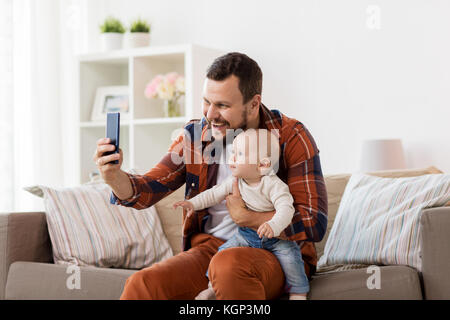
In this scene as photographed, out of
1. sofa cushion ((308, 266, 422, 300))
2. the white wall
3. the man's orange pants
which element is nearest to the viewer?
the man's orange pants

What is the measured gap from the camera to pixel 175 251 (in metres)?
2.40

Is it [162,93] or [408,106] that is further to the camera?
[162,93]

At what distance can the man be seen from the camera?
4.76ft

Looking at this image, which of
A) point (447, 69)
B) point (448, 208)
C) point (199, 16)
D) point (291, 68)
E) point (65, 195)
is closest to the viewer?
point (448, 208)

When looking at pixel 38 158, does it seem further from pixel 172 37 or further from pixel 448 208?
pixel 448 208

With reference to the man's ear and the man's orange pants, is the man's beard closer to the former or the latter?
the man's ear

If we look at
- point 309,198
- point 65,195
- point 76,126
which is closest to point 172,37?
point 76,126

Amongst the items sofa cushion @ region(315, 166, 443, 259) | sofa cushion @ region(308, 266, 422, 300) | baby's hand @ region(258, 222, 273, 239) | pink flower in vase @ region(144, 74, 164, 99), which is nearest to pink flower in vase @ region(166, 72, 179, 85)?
pink flower in vase @ region(144, 74, 164, 99)

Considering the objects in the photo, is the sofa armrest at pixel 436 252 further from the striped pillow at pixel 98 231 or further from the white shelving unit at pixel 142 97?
the white shelving unit at pixel 142 97

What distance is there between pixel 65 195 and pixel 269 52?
5.79 ft

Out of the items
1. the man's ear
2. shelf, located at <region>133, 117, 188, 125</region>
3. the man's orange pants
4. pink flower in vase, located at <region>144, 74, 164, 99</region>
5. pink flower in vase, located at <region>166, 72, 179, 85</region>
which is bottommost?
the man's orange pants

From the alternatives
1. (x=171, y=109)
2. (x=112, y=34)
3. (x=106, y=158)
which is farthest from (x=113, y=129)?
(x=112, y=34)

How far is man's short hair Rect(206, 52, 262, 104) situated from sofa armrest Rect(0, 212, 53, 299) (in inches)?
37.9

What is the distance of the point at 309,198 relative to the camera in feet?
5.16
